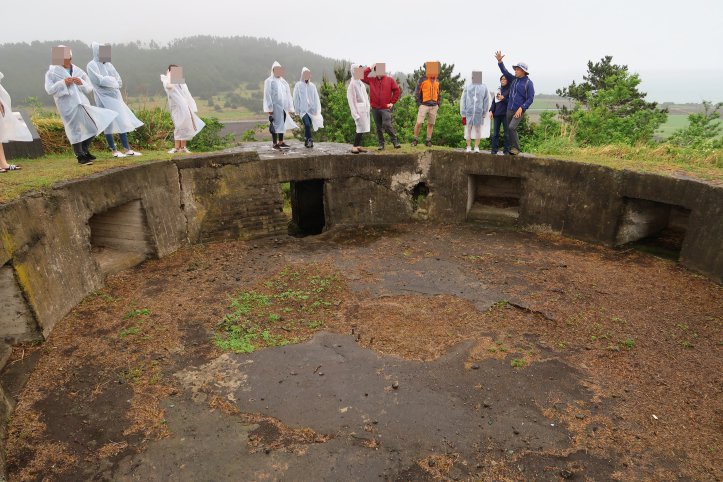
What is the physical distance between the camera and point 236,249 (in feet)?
27.9

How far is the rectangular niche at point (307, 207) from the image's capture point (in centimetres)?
1112

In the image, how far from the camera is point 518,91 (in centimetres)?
825

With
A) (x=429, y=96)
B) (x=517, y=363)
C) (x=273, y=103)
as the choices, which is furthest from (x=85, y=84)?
(x=517, y=363)

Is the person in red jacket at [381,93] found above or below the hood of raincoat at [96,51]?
below

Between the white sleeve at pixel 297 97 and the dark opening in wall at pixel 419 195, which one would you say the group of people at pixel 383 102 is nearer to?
the white sleeve at pixel 297 97

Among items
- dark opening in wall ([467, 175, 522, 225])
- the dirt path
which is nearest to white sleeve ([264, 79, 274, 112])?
the dirt path

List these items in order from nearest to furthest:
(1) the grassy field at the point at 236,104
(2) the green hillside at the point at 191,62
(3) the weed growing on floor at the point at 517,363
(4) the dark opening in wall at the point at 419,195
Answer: (3) the weed growing on floor at the point at 517,363, (4) the dark opening in wall at the point at 419,195, (1) the grassy field at the point at 236,104, (2) the green hillside at the point at 191,62

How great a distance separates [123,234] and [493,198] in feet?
24.0

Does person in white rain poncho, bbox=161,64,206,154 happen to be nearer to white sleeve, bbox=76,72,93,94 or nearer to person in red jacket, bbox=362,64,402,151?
white sleeve, bbox=76,72,93,94

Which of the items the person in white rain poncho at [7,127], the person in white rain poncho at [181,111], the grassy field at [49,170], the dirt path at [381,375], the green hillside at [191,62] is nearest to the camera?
the dirt path at [381,375]

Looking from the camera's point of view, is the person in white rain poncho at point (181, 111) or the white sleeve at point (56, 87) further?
the person in white rain poncho at point (181, 111)

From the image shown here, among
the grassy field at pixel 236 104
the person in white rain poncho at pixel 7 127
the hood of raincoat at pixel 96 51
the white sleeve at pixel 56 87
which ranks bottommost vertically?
the grassy field at pixel 236 104

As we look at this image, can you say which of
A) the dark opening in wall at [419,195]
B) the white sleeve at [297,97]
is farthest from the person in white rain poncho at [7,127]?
the dark opening in wall at [419,195]

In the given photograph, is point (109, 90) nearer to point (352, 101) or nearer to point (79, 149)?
point (79, 149)
